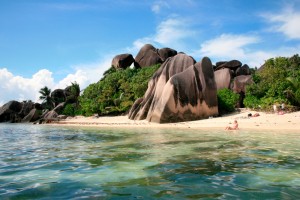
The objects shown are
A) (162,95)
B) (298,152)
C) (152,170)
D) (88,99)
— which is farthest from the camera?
(88,99)

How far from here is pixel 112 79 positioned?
46000mm

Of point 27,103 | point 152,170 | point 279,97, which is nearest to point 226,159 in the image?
point 152,170

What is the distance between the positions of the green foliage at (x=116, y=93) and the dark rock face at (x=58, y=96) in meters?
15.4

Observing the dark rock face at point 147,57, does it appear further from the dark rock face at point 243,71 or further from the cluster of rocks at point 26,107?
the dark rock face at point 243,71

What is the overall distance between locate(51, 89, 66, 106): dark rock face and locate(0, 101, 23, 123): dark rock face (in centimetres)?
661

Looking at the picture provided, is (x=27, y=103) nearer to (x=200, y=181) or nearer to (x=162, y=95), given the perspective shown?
(x=162, y=95)

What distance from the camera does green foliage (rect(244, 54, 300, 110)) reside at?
2738 cm

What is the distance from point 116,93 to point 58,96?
23227mm

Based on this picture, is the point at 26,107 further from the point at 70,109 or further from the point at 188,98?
the point at 188,98

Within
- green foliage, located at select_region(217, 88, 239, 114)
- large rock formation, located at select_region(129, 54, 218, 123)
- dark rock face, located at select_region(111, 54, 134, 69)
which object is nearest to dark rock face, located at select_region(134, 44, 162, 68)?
dark rock face, located at select_region(111, 54, 134, 69)

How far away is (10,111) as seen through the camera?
60.3m

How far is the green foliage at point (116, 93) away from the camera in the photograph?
1553 inches

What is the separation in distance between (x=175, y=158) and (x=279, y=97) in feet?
72.6

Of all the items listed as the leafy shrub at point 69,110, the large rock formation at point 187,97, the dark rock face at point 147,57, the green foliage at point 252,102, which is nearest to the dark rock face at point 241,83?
the green foliage at point 252,102
